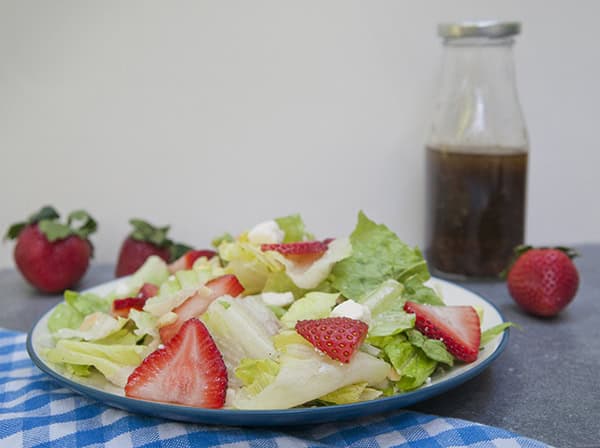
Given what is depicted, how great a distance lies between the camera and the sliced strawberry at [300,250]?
3.79 feet

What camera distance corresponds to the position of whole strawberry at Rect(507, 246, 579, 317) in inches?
54.6

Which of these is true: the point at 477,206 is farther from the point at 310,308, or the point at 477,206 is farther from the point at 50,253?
the point at 50,253

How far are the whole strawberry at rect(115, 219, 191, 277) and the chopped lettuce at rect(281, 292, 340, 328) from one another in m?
0.64

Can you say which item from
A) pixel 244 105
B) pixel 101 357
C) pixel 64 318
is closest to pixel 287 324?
pixel 101 357

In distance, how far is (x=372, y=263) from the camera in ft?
3.90

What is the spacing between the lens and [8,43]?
173 cm

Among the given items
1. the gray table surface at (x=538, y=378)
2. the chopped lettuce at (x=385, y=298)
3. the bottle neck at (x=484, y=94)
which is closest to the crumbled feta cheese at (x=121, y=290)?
the gray table surface at (x=538, y=378)

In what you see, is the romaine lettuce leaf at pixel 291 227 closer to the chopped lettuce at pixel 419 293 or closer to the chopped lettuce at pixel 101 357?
the chopped lettuce at pixel 419 293

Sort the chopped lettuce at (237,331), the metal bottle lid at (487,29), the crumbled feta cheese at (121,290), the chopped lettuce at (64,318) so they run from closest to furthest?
the chopped lettuce at (237,331) < the chopped lettuce at (64,318) < the crumbled feta cheese at (121,290) < the metal bottle lid at (487,29)

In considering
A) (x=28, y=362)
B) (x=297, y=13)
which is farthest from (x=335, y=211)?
(x=28, y=362)

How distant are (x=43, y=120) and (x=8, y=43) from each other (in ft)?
0.59

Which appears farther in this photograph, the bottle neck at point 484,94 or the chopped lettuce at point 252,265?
the bottle neck at point 484,94

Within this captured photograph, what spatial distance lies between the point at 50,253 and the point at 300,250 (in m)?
0.68

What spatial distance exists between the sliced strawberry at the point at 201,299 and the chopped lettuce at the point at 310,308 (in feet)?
0.31
